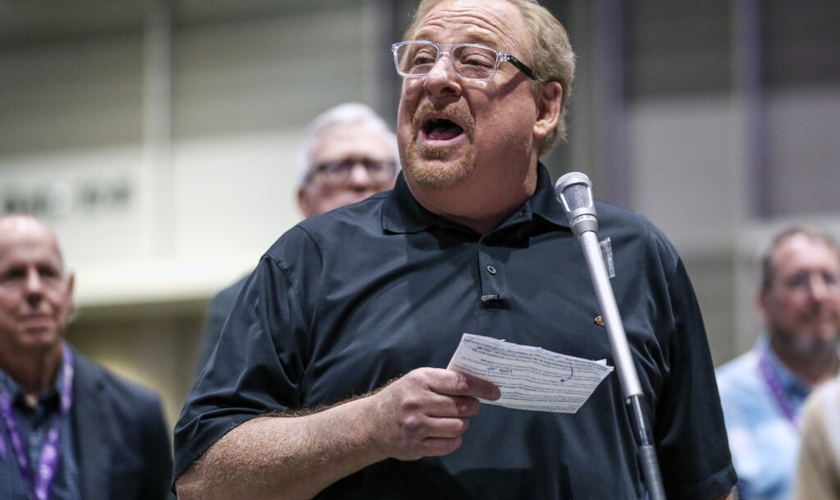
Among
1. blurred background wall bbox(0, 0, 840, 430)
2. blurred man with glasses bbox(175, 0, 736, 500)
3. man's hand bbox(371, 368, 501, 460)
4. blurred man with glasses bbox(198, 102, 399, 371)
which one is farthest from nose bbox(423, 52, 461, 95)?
blurred background wall bbox(0, 0, 840, 430)

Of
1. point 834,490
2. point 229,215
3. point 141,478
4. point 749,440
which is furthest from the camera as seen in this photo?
point 229,215

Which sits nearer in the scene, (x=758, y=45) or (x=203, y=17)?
(x=758, y=45)

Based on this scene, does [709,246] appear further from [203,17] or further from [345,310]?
[345,310]

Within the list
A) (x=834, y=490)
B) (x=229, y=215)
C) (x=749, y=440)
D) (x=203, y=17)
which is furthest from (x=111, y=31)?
(x=834, y=490)

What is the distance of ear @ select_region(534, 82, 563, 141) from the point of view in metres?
2.29

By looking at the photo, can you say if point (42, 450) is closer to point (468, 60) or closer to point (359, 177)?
point (359, 177)

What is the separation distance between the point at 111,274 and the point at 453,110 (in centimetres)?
768

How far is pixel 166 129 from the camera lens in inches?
373

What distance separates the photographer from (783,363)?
14.3ft

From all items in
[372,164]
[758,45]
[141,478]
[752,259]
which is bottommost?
[141,478]

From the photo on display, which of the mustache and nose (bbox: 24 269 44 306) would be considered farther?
nose (bbox: 24 269 44 306)

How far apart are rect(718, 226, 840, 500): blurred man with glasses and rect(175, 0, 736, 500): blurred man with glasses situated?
2.06 metres

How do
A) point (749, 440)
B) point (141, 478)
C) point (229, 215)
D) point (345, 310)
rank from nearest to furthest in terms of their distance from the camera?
point (345, 310) < point (141, 478) < point (749, 440) < point (229, 215)

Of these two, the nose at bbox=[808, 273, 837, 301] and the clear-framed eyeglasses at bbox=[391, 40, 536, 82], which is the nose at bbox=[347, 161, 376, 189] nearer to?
Result: the clear-framed eyeglasses at bbox=[391, 40, 536, 82]
